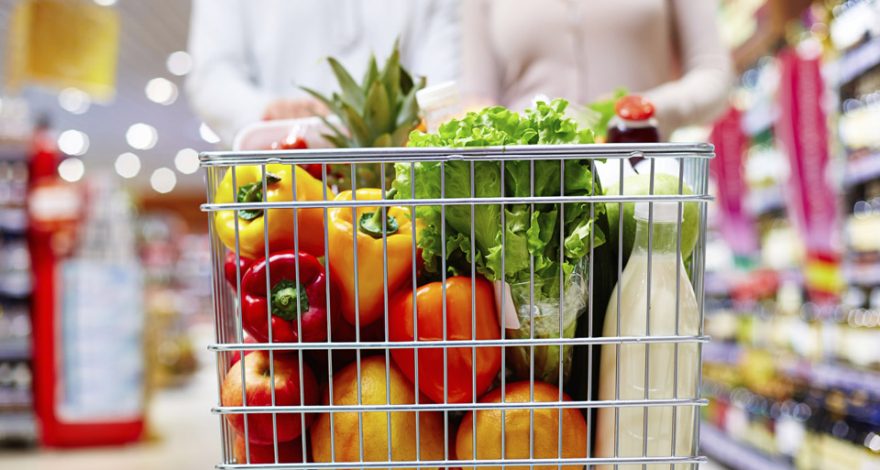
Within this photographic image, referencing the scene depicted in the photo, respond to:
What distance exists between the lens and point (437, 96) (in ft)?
3.38

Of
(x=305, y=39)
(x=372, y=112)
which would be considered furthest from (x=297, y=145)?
(x=305, y=39)

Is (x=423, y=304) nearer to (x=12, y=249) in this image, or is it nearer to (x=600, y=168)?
(x=600, y=168)

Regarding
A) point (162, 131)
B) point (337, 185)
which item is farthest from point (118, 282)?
point (162, 131)

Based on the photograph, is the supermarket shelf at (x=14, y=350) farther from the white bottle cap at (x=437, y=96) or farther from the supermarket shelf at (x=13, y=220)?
the white bottle cap at (x=437, y=96)

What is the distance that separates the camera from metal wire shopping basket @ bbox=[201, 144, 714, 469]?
2.65 ft

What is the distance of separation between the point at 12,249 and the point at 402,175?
611 centimetres

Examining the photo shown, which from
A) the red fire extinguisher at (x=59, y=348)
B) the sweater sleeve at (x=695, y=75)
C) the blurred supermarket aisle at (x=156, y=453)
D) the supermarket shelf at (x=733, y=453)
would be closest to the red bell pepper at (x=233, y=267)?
the sweater sleeve at (x=695, y=75)

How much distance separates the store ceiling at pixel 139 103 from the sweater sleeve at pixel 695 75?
6905mm

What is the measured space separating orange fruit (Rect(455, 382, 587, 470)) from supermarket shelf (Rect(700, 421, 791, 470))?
334 cm

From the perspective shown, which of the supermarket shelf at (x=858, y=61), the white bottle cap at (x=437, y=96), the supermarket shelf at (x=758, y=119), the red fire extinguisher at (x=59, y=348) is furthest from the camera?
the red fire extinguisher at (x=59, y=348)

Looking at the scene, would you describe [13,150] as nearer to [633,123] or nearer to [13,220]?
[13,220]

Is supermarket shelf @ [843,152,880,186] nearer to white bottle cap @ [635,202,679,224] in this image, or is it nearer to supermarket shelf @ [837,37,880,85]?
supermarket shelf @ [837,37,880,85]

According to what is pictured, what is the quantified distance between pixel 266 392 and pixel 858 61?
325 cm

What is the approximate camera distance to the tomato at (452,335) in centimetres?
82
